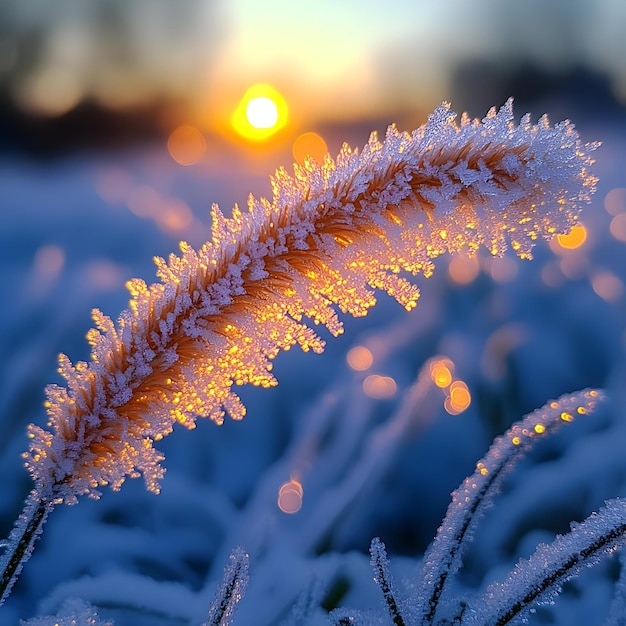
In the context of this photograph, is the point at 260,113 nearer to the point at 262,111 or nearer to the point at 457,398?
the point at 262,111

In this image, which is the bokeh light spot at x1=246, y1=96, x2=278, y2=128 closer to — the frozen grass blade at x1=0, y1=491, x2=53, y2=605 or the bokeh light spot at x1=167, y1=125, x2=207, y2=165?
the bokeh light spot at x1=167, y1=125, x2=207, y2=165

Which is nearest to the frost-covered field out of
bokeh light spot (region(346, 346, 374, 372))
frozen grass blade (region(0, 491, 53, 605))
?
bokeh light spot (region(346, 346, 374, 372))

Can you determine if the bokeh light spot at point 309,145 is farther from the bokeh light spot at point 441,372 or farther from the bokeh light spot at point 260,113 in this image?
the bokeh light spot at point 441,372

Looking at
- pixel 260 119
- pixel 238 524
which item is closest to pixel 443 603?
pixel 238 524

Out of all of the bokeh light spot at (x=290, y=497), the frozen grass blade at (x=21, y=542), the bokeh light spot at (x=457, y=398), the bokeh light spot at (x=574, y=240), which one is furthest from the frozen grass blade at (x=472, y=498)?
the bokeh light spot at (x=574, y=240)

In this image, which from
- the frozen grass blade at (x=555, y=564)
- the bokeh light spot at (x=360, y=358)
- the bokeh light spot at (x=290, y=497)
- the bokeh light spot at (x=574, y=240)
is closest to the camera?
the frozen grass blade at (x=555, y=564)

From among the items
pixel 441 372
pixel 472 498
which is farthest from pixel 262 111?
pixel 472 498

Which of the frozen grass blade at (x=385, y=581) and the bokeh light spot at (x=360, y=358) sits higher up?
the bokeh light spot at (x=360, y=358)
